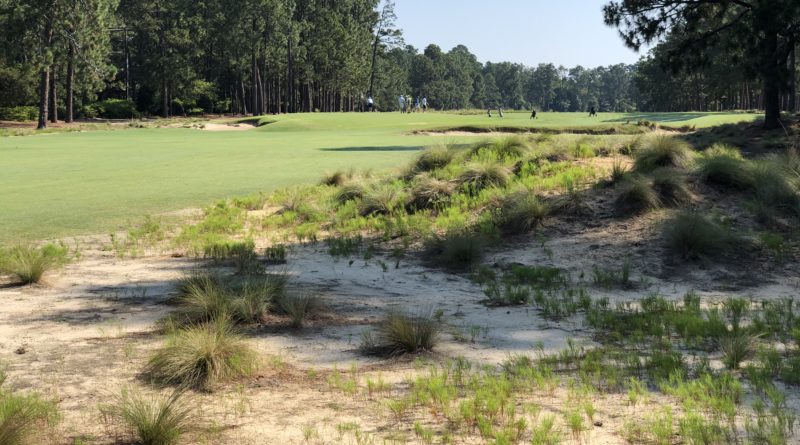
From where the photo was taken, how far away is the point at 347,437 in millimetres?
4227

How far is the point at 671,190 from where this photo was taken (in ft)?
36.7

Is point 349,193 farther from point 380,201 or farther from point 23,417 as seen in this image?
point 23,417

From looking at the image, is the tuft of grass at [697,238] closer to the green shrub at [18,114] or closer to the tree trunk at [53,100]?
the tree trunk at [53,100]

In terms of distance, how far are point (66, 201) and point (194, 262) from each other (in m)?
5.88

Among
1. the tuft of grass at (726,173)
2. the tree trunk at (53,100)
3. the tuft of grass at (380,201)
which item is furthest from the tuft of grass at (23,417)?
the tree trunk at (53,100)

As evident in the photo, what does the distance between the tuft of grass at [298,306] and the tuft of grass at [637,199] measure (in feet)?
18.5

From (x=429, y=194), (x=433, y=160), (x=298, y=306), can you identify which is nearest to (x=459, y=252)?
(x=429, y=194)

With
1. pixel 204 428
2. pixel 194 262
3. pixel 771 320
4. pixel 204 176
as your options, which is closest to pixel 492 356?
pixel 204 428

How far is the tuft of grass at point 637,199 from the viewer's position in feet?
36.0

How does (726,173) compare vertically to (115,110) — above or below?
below

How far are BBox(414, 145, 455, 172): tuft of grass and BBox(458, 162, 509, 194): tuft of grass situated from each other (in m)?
1.65

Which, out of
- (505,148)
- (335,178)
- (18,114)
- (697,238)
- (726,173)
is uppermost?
(18,114)

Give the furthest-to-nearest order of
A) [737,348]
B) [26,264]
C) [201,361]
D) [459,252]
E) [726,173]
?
[726,173] → [459,252] → [26,264] → [737,348] → [201,361]

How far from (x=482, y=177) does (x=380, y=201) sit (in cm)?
181
